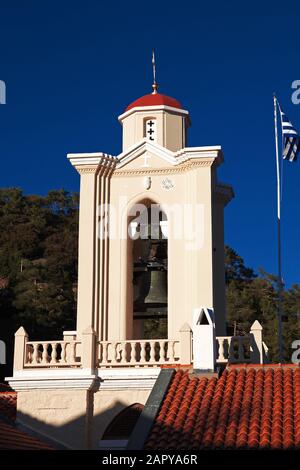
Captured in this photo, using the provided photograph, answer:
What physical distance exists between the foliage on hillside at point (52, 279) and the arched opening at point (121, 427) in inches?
924

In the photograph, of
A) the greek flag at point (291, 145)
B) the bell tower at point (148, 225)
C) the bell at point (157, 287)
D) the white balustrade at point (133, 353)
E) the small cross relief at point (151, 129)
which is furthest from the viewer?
the greek flag at point (291, 145)

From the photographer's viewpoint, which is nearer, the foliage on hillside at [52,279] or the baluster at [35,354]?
the baluster at [35,354]

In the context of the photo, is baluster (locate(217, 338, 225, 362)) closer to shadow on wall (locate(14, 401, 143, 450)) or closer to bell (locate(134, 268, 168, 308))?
shadow on wall (locate(14, 401, 143, 450))

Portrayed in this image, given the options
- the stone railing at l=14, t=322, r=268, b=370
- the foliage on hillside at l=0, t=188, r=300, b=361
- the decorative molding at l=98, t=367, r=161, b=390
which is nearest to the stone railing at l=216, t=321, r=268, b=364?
the stone railing at l=14, t=322, r=268, b=370

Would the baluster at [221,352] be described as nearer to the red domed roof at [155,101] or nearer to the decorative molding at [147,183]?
the decorative molding at [147,183]

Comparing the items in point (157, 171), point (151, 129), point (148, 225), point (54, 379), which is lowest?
point (54, 379)

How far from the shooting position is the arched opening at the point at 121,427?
17500mm

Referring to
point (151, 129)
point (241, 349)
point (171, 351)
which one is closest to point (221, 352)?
point (241, 349)

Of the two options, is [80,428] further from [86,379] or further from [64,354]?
[64,354]

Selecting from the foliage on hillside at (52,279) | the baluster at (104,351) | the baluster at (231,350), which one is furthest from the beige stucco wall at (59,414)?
the foliage on hillside at (52,279)

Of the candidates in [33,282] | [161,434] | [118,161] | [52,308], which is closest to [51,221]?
[33,282]

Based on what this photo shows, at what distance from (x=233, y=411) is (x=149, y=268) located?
602 centimetres

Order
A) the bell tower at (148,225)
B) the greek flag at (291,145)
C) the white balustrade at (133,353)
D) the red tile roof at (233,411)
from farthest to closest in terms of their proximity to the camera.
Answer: the greek flag at (291,145) < the bell tower at (148,225) < the white balustrade at (133,353) < the red tile roof at (233,411)

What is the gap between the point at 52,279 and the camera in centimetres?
5419
